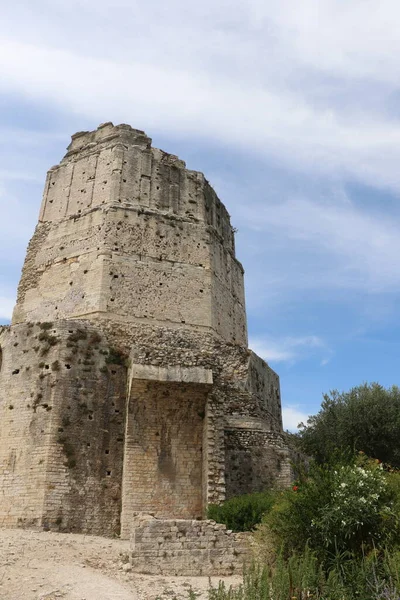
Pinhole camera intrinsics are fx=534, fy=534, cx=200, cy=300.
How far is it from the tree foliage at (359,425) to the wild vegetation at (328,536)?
24.1 feet

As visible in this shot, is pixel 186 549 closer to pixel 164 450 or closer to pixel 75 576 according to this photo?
pixel 75 576

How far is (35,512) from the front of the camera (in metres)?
12.6

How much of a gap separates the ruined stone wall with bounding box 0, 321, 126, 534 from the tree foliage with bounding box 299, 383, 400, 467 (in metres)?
7.45

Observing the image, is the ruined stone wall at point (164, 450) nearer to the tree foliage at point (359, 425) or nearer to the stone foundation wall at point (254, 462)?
the stone foundation wall at point (254, 462)

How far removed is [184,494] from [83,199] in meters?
11.3

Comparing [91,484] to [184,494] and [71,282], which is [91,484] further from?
[71,282]

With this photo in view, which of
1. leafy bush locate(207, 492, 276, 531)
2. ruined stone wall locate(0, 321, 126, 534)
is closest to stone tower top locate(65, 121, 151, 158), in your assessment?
ruined stone wall locate(0, 321, 126, 534)

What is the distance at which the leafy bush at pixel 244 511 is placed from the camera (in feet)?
37.1

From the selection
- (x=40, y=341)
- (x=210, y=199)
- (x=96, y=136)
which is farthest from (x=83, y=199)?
(x=40, y=341)

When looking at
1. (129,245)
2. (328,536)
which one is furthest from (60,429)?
(328,536)

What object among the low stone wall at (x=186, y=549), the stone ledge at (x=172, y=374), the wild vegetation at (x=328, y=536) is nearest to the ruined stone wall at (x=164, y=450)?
the stone ledge at (x=172, y=374)

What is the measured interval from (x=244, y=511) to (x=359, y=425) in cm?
804

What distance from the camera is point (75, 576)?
323 inches

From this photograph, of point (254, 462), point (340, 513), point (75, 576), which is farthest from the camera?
point (254, 462)
